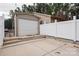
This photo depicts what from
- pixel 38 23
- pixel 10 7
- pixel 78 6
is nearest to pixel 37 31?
pixel 38 23

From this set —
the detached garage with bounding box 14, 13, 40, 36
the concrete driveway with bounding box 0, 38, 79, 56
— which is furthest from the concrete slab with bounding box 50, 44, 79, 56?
the detached garage with bounding box 14, 13, 40, 36

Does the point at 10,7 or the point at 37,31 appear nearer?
the point at 10,7

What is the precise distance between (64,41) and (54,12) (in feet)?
1.83

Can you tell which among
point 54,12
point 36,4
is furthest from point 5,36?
point 54,12

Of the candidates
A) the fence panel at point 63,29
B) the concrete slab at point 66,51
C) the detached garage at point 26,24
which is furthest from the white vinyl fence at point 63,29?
the concrete slab at point 66,51

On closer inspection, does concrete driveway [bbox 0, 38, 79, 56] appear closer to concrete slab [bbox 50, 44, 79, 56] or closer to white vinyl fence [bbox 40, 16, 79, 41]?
concrete slab [bbox 50, 44, 79, 56]

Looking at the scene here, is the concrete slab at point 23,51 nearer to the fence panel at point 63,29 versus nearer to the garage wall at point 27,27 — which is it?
the garage wall at point 27,27

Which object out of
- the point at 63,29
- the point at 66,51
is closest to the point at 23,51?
the point at 66,51

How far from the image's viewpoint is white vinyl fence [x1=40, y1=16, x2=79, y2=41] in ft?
8.46

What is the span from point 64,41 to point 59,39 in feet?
0.33

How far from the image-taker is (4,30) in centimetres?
238

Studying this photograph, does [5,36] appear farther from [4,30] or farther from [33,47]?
[33,47]

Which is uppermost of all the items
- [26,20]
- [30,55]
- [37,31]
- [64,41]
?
[26,20]

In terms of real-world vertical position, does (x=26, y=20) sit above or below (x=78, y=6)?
below
